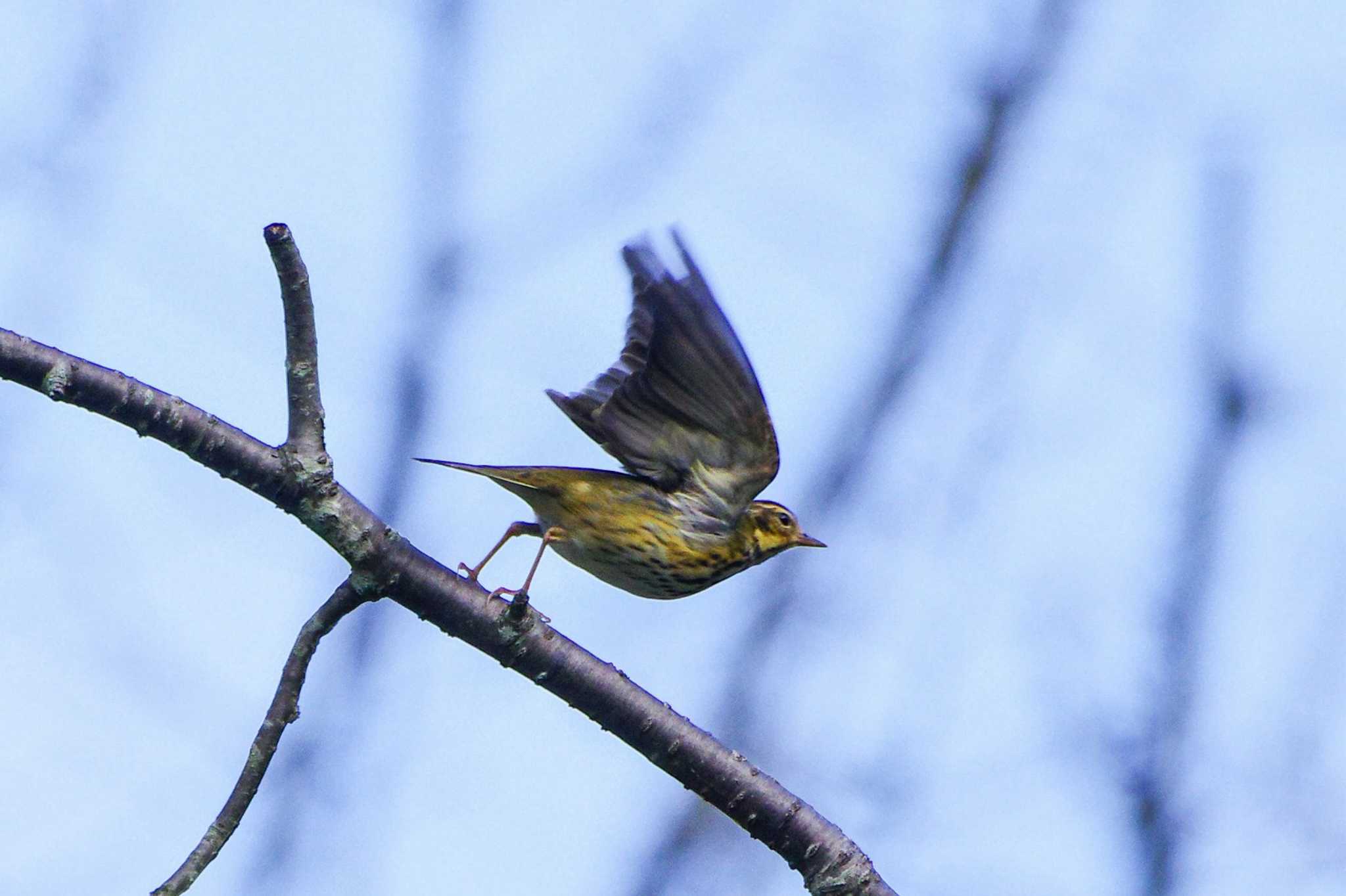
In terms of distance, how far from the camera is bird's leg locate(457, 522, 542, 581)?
5945mm

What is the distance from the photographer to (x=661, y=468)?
23.5 feet

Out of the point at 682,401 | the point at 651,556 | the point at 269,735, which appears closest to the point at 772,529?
the point at 651,556

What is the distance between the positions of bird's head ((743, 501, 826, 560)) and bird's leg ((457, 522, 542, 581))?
124 cm

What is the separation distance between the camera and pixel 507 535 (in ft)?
22.5

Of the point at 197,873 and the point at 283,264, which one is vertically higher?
the point at 283,264

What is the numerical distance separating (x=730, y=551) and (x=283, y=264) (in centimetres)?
407

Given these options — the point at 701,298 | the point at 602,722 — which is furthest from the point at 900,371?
the point at 602,722

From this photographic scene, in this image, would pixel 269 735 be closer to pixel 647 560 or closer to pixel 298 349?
pixel 298 349

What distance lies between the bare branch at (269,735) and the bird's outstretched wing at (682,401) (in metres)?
2.23

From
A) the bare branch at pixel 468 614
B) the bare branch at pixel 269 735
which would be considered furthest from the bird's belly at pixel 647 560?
the bare branch at pixel 269 735

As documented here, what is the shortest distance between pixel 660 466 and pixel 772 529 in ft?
4.10

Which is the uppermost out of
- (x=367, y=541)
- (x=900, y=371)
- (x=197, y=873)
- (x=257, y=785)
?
(x=900, y=371)

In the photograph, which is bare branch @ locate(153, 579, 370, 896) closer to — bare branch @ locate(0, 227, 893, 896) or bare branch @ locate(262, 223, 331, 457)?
bare branch @ locate(0, 227, 893, 896)

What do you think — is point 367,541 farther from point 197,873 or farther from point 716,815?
point 716,815
